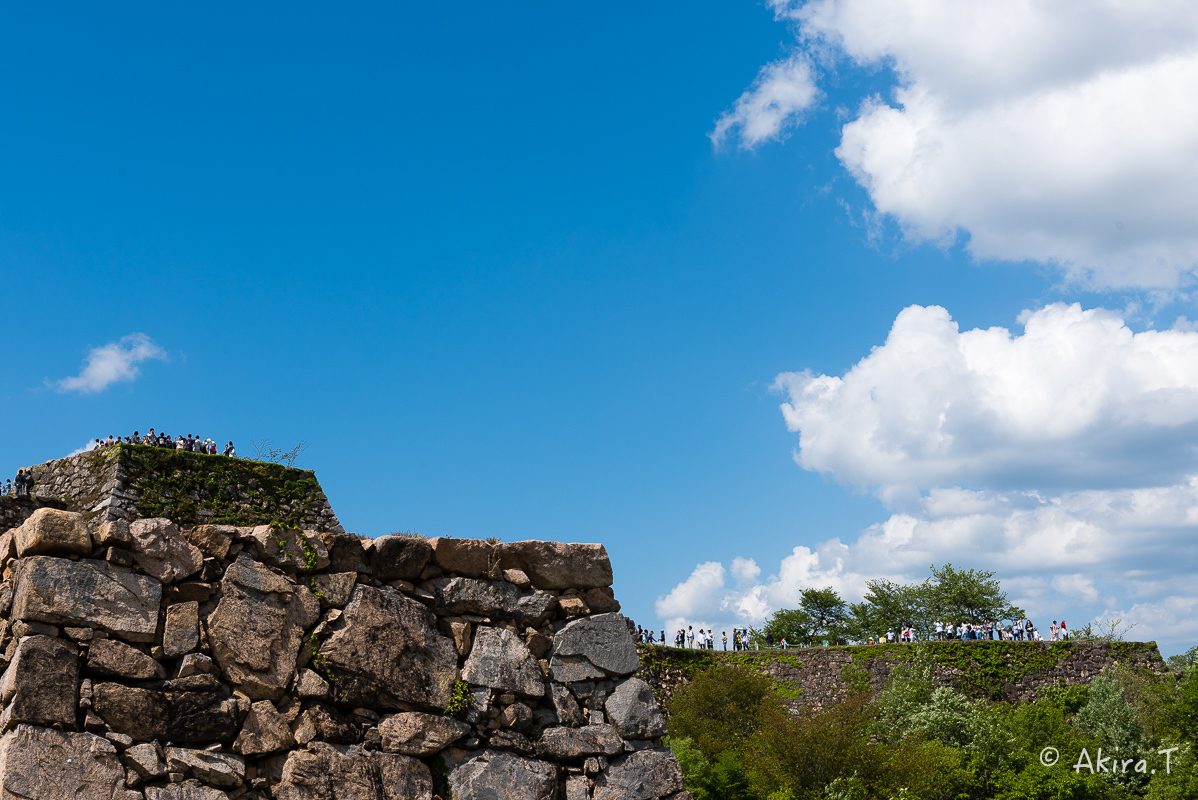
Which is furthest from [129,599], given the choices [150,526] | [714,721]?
[714,721]

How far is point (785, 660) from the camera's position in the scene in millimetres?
38312

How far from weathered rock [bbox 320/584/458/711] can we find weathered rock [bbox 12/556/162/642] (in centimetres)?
118

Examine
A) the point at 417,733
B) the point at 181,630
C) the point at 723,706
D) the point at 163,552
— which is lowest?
the point at 723,706

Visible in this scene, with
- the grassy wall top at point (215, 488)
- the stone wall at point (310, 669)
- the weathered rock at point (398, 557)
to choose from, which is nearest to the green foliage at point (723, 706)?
the grassy wall top at point (215, 488)

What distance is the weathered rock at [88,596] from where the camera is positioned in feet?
19.0

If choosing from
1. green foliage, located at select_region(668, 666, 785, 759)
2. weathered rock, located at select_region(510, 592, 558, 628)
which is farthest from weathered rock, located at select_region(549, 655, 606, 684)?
green foliage, located at select_region(668, 666, 785, 759)

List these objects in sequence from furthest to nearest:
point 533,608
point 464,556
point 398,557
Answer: point 533,608 < point 464,556 < point 398,557

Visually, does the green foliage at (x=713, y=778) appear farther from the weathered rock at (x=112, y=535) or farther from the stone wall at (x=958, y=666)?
the weathered rock at (x=112, y=535)

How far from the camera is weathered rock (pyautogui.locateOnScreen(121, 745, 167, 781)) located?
5766mm

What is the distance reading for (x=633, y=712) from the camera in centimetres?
724

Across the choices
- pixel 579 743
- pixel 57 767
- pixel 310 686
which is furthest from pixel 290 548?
pixel 579 743

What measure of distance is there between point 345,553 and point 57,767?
214 cm

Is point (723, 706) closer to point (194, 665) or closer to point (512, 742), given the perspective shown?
point (512, 742)

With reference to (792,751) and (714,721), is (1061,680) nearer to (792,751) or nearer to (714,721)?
(714,721)
